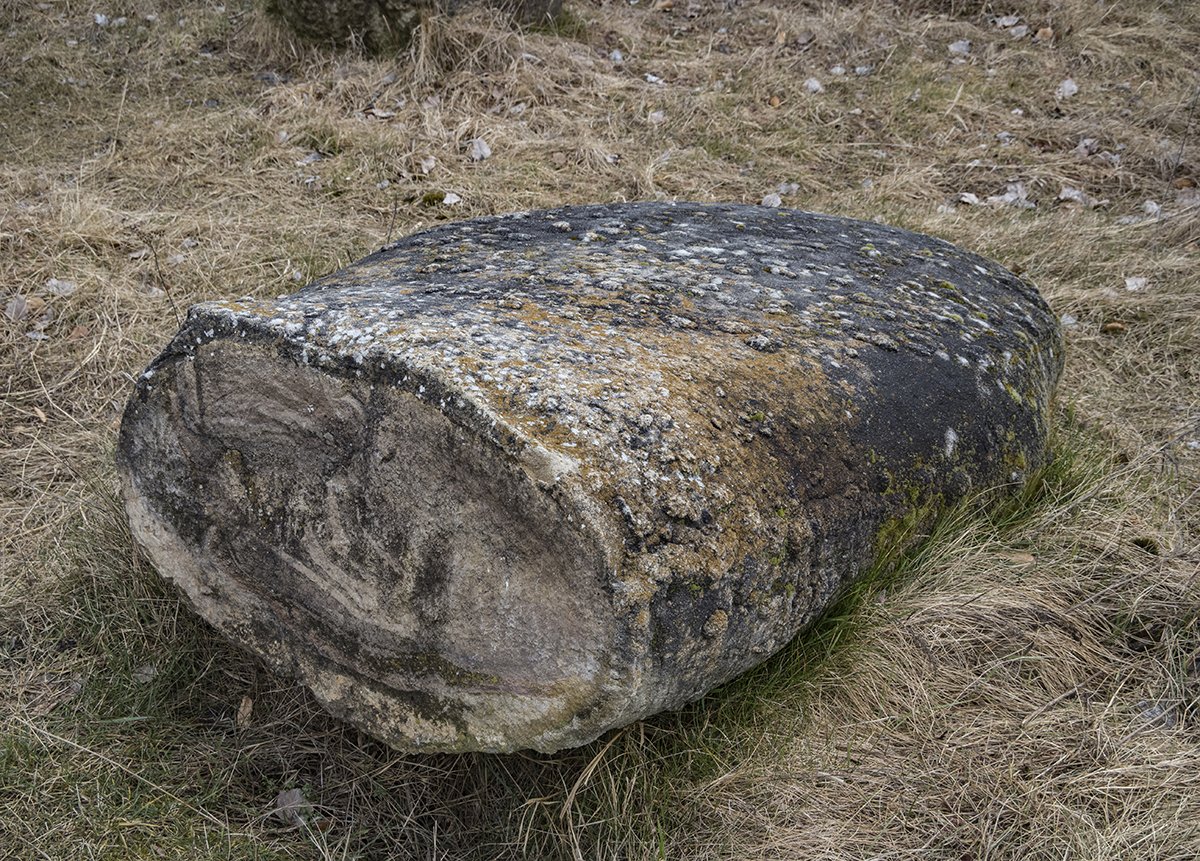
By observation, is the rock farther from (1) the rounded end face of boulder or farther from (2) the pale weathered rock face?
(1) the rounded end face of boulder

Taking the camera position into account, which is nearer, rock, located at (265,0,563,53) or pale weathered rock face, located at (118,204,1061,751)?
pale weathered rock face, located at (118,204,1061,751)

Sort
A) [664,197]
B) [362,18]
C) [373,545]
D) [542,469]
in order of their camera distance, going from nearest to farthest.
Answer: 1. [542,469]
2. [373,545]
3. [664,197]
4. [362,18]

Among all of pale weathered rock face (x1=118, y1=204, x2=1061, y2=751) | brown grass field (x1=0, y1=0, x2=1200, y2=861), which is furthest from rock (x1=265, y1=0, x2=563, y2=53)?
pale weathered rock face (x1=118, y1=204, x2=1061, y2=751)

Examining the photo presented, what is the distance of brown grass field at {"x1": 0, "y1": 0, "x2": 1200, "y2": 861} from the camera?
7.22 ft

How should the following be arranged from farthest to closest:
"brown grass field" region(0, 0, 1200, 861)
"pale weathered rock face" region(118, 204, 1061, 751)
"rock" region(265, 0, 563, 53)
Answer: "rock" region(265, 0, 563, 53), "brown grass field" region(0, 0, 1200, 861), "pale weathered rock face" region(118, 204, 1061, 751)

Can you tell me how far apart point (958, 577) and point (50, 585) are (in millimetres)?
2407

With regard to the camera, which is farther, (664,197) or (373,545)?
(664,197)

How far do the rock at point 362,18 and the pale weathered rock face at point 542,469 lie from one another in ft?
13.4

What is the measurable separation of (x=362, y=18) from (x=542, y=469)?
17.2 ft

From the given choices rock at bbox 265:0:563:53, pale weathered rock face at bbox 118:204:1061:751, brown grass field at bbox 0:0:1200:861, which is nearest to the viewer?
pale weathered rock face at bbox 118:204:1061:751

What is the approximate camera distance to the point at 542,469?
178cm

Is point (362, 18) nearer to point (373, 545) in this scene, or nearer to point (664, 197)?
point (664, 197)

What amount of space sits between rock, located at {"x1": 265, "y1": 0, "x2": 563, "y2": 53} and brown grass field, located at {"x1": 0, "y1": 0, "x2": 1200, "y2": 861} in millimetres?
130

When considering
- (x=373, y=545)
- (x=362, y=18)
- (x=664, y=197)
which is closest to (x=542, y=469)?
(x=373, y=545)
